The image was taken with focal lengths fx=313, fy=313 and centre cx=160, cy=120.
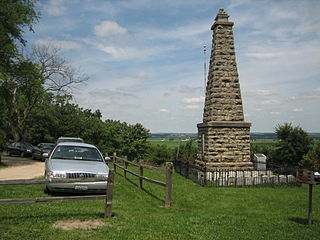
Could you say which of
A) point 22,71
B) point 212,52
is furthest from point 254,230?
point 22,71

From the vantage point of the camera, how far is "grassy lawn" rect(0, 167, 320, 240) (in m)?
5.50

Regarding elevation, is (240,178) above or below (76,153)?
below

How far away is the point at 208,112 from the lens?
17.7 meters

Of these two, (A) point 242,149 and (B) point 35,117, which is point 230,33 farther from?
(B) point 35,117

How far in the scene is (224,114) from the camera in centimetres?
1700

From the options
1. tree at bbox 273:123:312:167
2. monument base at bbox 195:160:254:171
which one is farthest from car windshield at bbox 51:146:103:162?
tree at bbox 273:123:312:167

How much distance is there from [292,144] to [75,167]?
20.9 m

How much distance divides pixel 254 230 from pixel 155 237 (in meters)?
2.06

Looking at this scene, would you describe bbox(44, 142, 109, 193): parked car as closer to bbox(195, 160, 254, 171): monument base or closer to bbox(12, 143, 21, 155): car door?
bbox(195, 160, 254, 171): monument base

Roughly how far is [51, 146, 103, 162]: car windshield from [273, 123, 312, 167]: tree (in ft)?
62.7

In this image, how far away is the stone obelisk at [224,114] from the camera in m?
16.8

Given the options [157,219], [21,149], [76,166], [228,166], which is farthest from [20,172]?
[21,149]

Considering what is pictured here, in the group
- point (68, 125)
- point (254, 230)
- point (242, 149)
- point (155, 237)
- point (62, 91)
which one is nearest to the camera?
point (155, 237)

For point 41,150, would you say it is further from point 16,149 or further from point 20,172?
point 20,172
